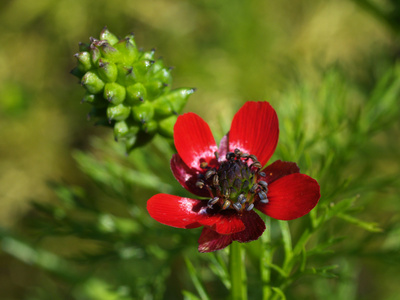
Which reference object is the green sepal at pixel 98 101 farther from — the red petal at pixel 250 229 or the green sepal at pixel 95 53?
the red petal at pixel 250 229

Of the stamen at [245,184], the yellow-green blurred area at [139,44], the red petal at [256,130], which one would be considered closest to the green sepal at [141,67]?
the red petal at [256,130]

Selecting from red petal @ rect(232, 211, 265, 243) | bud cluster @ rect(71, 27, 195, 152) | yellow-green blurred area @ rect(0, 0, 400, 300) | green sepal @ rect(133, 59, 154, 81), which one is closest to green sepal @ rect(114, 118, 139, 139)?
bud cluster @ rect(71, 27, 195, 152)

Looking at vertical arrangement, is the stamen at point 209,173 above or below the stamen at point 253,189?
above

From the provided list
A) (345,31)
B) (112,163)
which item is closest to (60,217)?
(112,163)

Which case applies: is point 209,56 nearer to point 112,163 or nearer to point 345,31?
point 345,31

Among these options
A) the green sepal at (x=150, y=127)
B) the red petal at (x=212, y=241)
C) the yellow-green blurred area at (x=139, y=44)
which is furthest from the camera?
the yellow-green blurred area at (x=139, y=44)

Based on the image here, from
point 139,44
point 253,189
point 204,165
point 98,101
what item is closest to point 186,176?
point 204,165
